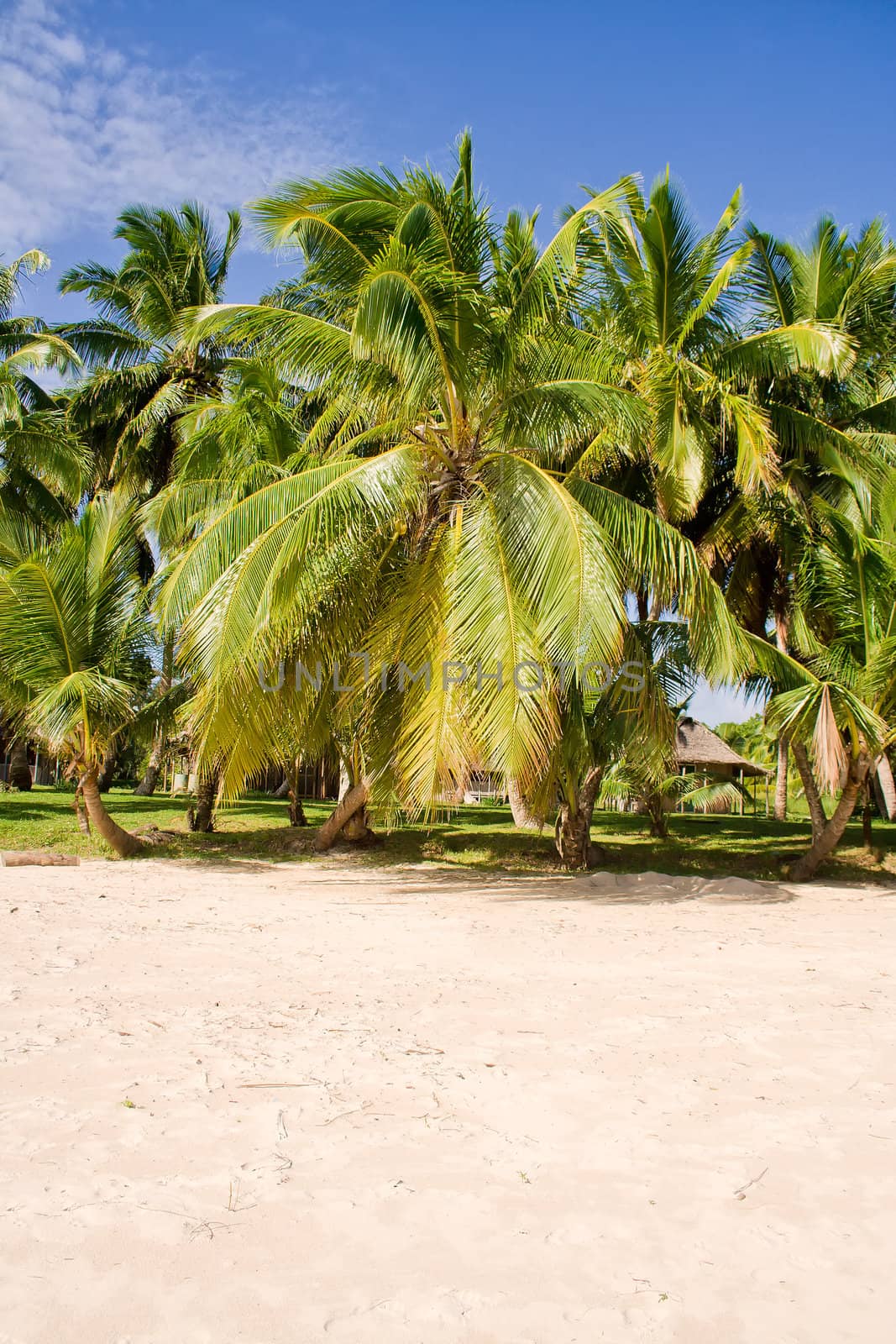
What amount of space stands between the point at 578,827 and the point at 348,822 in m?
3.47

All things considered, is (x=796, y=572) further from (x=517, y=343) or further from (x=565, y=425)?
(x=517, y=343)

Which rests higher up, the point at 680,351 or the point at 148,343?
the point at 148,343

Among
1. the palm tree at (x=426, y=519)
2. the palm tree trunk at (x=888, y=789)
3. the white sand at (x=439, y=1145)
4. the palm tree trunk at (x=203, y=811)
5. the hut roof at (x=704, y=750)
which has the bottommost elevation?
the white sand at (x=439, y=1145)

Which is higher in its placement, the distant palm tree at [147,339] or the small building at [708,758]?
the distant palm tree at [147,339]

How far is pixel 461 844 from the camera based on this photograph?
1412 centimetres

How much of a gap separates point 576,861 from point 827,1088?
28.5ft

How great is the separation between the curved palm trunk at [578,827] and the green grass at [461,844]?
1.05 ft

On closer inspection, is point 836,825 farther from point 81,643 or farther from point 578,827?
point 81,643

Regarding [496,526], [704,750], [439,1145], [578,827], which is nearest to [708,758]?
[704,750]

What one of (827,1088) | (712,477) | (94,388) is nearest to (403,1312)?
(827,1088)

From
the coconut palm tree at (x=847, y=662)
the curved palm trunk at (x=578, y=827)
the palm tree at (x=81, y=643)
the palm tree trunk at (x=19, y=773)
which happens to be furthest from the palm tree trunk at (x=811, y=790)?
the palm tree trunk at (x=19, y=773)

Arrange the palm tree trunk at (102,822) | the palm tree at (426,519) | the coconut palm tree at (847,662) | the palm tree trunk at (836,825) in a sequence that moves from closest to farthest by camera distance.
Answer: the palm tree at (426,519) → the coconut palm tree at (847,662) → the palm tree trunk at (836,825) → the palm tree trunk at (102,822)

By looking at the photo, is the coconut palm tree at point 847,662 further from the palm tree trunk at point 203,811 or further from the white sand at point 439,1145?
the palm tree trunk at point 203,811

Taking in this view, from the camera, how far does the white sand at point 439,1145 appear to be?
2342 mm
